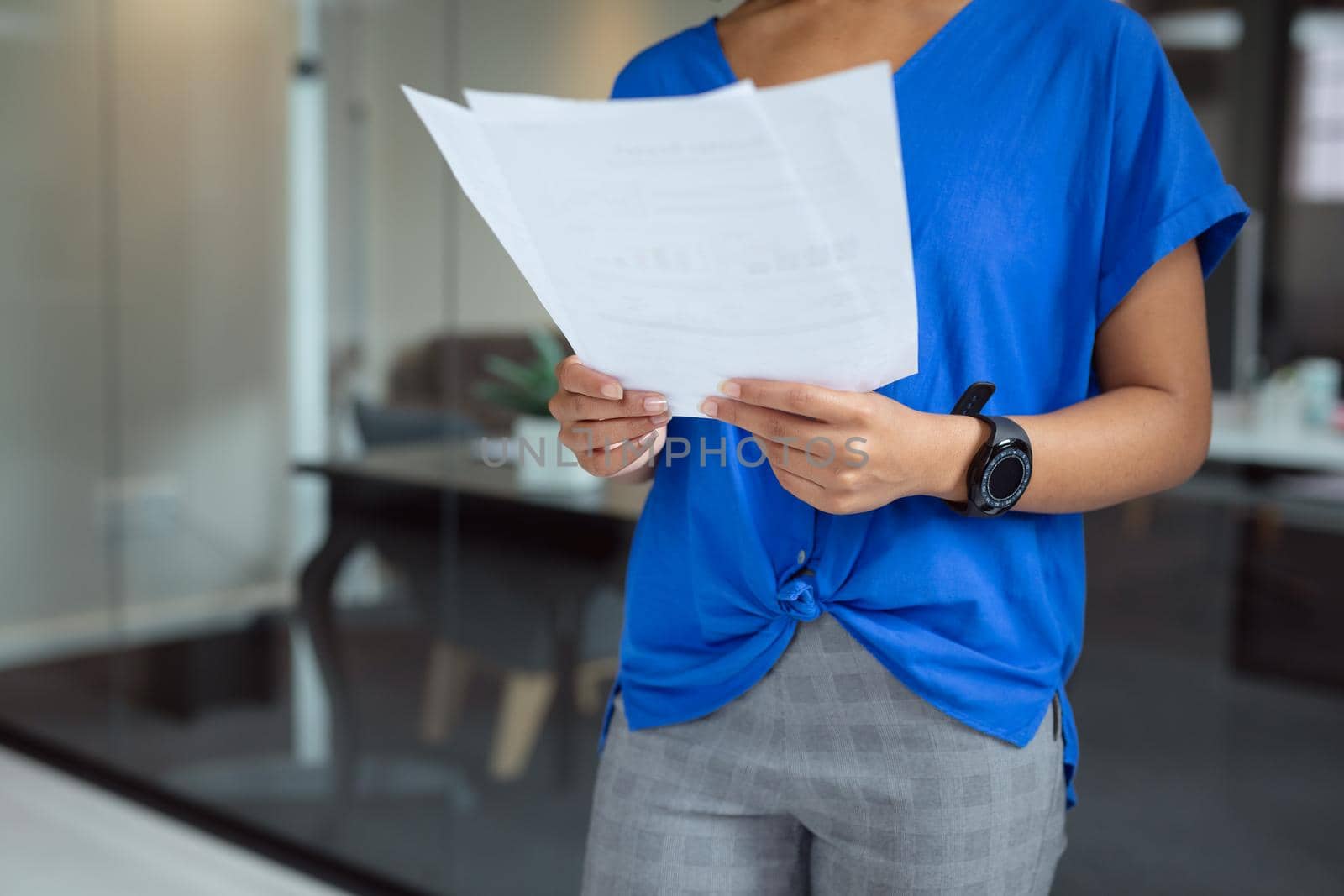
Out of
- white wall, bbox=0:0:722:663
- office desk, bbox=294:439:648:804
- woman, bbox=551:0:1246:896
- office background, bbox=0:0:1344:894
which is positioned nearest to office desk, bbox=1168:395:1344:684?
office background, bbox=0:0:1344:894

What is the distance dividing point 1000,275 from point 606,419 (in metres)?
0.27

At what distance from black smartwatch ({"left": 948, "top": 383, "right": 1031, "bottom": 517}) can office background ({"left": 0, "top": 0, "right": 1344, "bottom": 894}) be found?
2.53ft

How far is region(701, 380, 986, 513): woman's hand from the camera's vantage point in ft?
2.29

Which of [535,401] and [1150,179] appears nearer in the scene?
[1150,179]

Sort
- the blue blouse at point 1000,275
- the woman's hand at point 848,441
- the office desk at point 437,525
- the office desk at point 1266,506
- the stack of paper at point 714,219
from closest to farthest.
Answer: the stack of paper at point 714,219 < the woman's hand at point 848,441 < the blue blouse at point 1000,275 < the office desk at point 1266,506 < the office desk at point 437,525

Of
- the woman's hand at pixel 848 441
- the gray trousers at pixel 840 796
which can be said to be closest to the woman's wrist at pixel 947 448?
the woman's hand at pixel 848 441

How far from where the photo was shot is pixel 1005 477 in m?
0.76

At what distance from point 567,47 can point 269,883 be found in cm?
163

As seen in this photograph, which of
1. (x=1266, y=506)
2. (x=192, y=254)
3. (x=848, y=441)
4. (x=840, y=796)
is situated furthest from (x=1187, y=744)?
(x=192, y=254)

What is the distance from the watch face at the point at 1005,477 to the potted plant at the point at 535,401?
1144 mm

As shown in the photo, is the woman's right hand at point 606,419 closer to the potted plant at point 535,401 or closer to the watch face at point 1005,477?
the watch face at point 1005,477

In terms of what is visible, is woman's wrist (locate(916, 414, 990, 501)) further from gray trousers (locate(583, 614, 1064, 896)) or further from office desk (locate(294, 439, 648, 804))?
office desk (locate(294, 439, 648, 804))

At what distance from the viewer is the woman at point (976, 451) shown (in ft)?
2.61

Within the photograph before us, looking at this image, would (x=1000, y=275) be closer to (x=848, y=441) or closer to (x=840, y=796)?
(x=848, y=441)
